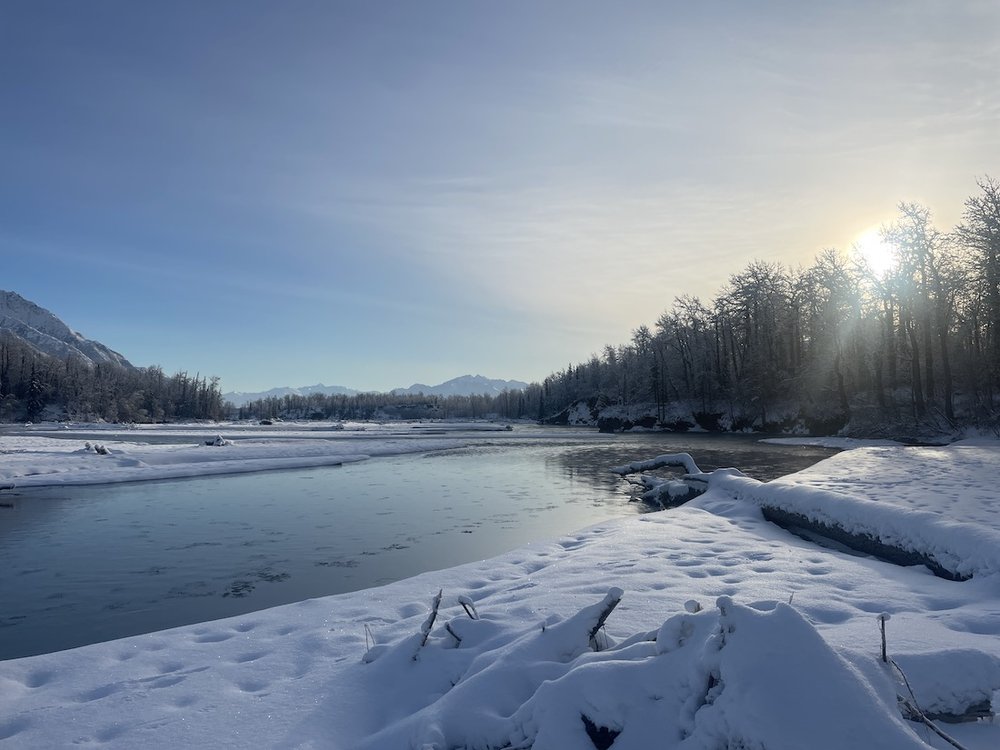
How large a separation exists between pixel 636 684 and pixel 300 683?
3141 millimetres

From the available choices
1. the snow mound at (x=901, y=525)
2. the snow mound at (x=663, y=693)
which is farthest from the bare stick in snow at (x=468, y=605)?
the snow mound at (x=901, y=525)

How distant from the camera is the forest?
35344 millimetres

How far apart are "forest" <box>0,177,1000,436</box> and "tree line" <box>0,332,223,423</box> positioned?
34 centimetres

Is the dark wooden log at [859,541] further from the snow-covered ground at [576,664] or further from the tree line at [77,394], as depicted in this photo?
the tree line at [77,394]

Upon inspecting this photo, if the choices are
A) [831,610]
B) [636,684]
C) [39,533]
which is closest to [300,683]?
[636,684]

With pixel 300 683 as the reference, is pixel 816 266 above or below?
above

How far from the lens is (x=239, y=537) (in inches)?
508

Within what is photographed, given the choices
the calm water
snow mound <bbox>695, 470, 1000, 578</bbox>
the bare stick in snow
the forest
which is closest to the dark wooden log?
snow mound <bbox>695, 470, 1000, 578</bbox>

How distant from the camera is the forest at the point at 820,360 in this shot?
35.3m

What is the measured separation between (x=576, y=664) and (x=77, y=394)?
146 meters

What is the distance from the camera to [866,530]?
8.89 meters

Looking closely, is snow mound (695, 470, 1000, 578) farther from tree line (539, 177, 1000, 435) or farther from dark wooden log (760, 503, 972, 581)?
tree line (539, 177, 1000, 435)

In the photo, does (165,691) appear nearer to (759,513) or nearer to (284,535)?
(284,535)

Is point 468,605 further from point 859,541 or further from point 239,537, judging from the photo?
point 239,537
